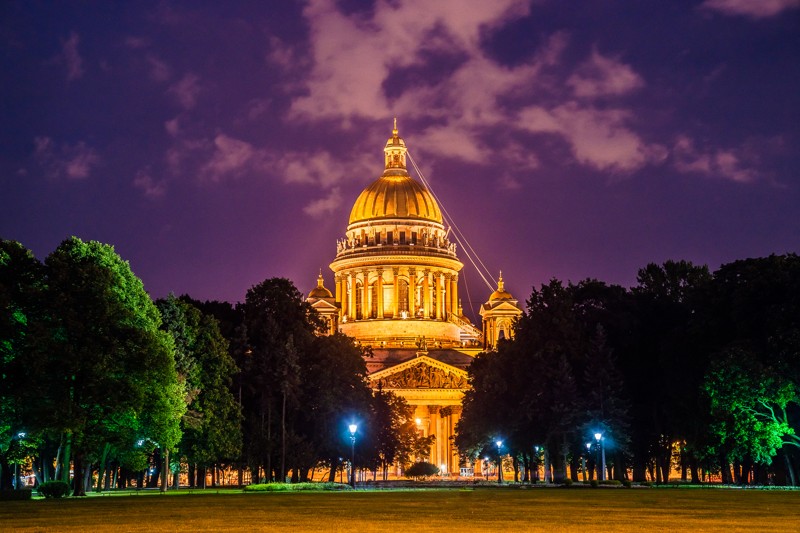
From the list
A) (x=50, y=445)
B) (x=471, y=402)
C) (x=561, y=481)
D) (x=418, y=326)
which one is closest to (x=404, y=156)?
(x=418, y=326)

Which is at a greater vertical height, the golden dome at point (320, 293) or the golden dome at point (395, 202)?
the golden dome at point (395, 202)

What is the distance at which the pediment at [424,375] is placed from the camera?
147m

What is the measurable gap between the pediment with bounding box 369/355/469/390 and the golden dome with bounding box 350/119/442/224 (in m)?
29.6

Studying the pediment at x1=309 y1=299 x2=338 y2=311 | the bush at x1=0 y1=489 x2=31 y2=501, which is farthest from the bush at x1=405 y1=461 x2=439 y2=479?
the bush at x1=0 y1=489 x2=31 y2=501

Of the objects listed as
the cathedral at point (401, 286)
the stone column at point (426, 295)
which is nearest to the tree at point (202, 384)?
the cathedral at point (401, 286)

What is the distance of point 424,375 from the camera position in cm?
14738

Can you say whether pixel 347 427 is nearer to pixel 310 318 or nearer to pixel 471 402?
pixel 310 318

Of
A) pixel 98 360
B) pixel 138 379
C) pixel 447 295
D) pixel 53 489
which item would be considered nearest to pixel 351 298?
pixel 447 295

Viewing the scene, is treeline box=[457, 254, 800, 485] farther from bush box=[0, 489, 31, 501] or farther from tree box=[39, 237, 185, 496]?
bush box=[0, 489, 31, 501]

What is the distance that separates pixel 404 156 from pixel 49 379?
125 meters

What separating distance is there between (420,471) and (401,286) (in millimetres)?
48140

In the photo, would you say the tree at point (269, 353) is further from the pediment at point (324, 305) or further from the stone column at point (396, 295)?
the stone column at point (396, 295)

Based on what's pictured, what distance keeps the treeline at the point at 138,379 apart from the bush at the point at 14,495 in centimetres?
543

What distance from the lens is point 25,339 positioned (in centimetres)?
5888
